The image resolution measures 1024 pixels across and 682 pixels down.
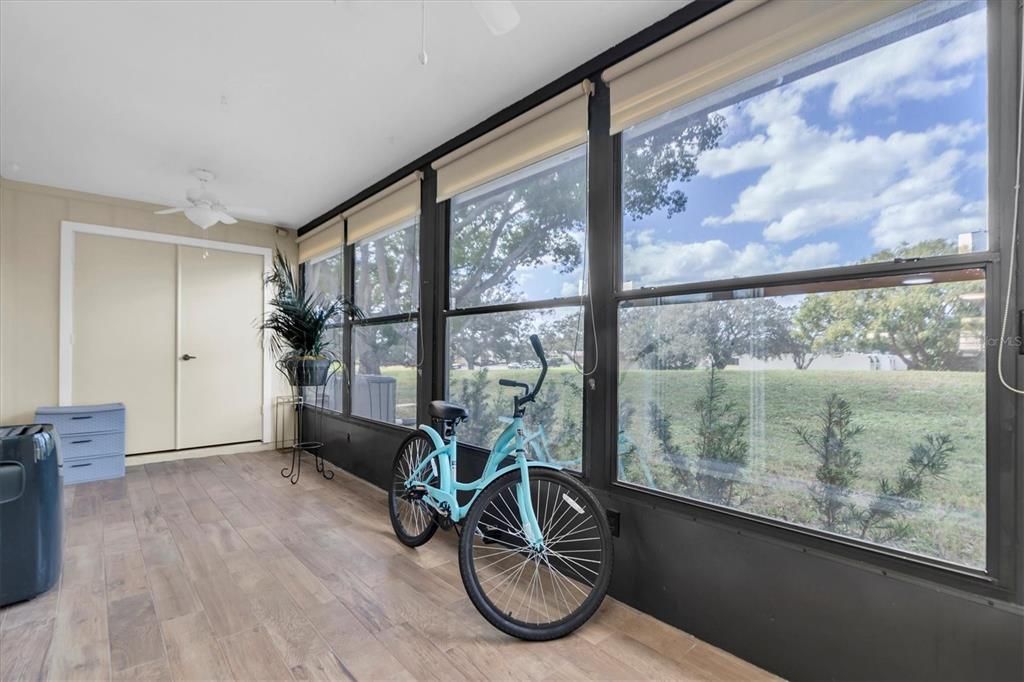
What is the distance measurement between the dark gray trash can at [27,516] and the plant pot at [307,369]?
1.69 metres

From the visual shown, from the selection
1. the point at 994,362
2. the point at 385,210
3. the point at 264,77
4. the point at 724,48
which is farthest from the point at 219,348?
the point at 994,362

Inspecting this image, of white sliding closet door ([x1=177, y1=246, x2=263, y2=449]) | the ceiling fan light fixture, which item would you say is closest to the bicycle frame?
the ceiling fan light fixture

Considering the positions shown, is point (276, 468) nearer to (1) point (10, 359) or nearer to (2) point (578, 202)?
(1) point (10, 359)

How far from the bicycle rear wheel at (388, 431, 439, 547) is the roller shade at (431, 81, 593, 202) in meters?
1.60

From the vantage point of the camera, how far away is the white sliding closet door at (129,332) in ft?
13.4

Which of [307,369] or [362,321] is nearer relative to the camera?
[307,369]

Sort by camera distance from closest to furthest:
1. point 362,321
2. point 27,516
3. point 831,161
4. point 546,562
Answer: point 831,161 < point 27,516 < point 546,562 < point 362,321

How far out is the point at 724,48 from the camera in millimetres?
1696

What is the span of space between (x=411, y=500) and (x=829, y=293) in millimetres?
2190

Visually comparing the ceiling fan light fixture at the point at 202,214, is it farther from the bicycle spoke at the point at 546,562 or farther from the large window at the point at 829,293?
the large window at the point at 829,293

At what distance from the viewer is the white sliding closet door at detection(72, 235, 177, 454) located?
4.10 meters

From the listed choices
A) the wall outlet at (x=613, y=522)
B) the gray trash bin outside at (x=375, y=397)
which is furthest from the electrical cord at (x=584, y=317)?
the gray trash bin outside at (x=375, y=397)

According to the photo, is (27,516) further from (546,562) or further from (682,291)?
(682,291)

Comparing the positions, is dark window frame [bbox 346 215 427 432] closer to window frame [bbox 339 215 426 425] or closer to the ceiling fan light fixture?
window frame [bbox 339 215 426 425]
